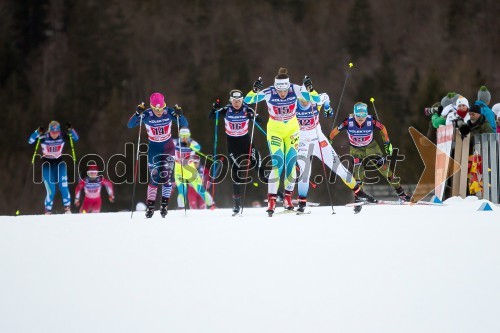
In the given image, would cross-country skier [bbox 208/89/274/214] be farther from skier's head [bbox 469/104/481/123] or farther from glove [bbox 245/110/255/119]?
skier's head [bbox 469/104/481/123]

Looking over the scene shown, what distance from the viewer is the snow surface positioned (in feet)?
16.6

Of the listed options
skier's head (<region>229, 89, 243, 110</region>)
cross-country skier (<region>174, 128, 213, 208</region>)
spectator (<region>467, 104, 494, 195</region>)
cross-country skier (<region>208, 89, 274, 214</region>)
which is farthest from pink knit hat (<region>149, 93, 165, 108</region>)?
cross-country skier (<region>174, 128, 213, 208</region>)

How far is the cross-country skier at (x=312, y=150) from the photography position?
12.1 meters

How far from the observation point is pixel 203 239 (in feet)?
27.1

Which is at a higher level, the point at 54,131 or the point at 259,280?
the point at 54,131

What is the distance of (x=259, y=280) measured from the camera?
593 cm

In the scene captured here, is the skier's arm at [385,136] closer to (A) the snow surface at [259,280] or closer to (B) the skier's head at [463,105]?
(B) the skier's head at [463,105]

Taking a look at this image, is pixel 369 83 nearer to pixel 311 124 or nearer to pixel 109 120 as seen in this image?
pixel 109 120

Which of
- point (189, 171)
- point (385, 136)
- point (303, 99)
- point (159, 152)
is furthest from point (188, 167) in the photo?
point (303, 99)

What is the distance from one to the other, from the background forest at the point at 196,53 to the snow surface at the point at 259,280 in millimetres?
57384

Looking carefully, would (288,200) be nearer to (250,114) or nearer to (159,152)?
(250,114)

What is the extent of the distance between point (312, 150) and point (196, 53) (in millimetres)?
74651

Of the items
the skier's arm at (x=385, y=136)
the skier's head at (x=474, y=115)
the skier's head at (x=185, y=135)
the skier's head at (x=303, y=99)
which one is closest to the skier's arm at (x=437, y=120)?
the skier's head at (x=474, y=115)

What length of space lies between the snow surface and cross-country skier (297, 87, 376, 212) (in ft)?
10.2
